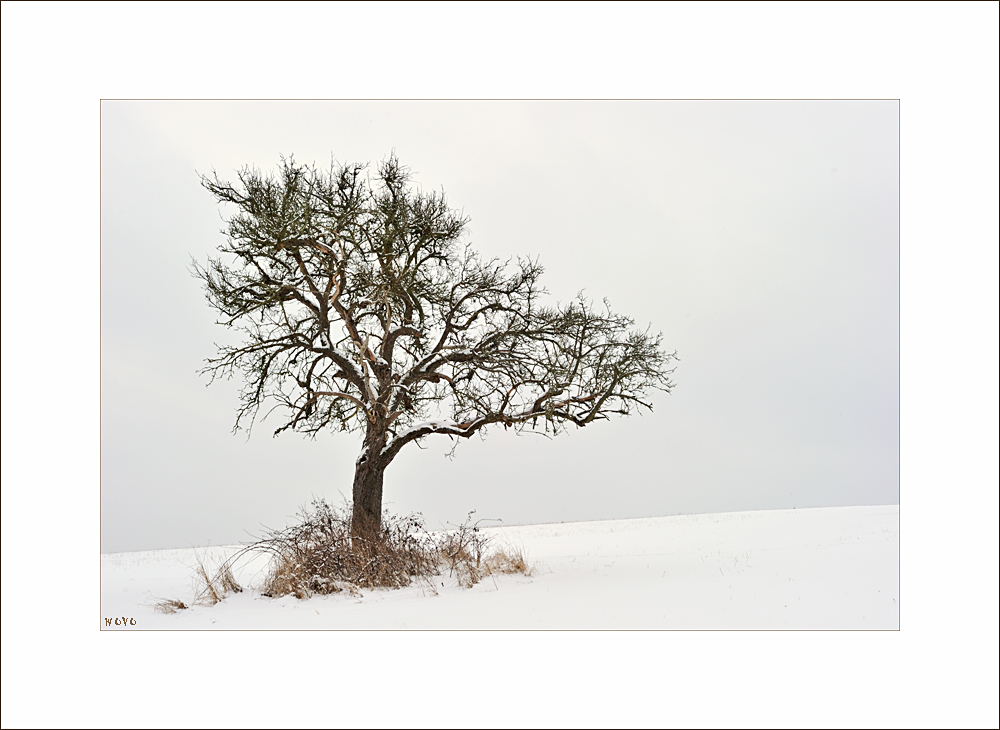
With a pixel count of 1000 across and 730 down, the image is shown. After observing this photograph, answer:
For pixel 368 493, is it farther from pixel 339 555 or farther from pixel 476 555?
pixel 476 555

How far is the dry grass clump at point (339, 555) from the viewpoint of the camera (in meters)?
9.22

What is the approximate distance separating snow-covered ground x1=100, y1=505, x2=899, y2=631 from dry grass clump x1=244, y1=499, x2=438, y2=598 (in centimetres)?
28

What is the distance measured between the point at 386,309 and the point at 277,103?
10.7 feet

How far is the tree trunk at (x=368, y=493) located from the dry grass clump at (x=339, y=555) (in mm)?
142

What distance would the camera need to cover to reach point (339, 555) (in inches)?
373

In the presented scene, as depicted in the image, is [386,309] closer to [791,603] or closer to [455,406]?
[455,406]

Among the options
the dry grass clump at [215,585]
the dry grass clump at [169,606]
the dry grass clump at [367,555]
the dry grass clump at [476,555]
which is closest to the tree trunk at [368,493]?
the dry grass clump at [367,555]

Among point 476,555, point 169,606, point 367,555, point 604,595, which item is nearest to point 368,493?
point 367,555

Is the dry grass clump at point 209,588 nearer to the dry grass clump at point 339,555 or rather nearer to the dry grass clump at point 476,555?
the dry grass clump at point 339,555

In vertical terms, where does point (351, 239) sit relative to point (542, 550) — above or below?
above

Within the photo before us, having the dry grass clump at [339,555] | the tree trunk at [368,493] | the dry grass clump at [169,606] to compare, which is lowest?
the dry grass clump at [169,606]

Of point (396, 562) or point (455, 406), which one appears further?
point (455, 406)
